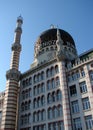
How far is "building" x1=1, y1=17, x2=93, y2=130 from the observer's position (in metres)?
29.0

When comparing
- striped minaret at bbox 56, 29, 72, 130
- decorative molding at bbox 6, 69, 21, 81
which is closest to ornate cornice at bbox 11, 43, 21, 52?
decorative molding at bbox 6, 69, 21, 81

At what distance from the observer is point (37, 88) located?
37375 millimetres

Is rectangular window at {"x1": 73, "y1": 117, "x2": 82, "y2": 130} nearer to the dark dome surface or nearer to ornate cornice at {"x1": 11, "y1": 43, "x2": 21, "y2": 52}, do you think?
ornate cornice at {"x1": 11, "y1": 43, "x2": 21, "y2": 52}

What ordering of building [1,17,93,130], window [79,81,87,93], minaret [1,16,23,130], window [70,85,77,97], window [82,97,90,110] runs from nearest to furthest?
1. window [82,97,90,110]
2. building [1,17,93,130]
3. window [79,81,87,93]
4. window [70,85,77,97]
5. minaret [1,16,23,130]

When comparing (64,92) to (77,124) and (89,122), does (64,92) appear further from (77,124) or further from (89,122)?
(89,122)

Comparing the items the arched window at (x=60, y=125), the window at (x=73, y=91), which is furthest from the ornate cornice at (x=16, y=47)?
the arched window at (x=60, y=125)

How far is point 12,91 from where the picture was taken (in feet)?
128

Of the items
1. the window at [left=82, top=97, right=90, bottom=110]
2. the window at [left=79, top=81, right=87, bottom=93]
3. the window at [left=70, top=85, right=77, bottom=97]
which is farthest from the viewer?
the window at [left=70, top=85, right=77, bottom=97]

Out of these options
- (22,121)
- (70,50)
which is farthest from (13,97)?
(70,50)

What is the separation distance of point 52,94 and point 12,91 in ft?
32.7

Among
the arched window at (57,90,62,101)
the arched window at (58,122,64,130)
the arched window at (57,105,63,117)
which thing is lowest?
the arched window at (58,122,64,130)

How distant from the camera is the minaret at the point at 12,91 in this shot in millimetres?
35625

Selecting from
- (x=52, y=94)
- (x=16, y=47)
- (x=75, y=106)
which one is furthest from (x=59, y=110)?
(x=16, y=47)

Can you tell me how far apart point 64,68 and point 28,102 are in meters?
10.7
